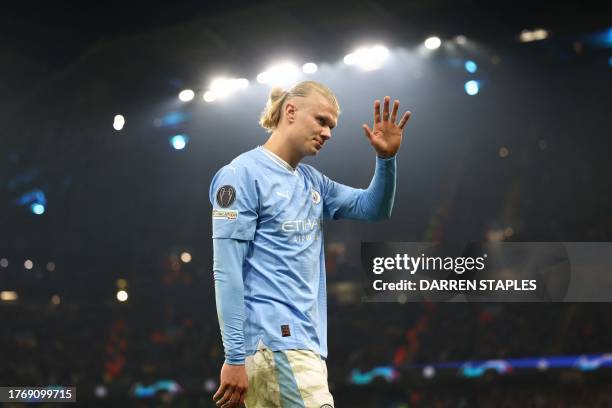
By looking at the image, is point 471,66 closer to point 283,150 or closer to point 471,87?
point 471,87

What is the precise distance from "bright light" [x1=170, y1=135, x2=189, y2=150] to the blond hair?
4056mm

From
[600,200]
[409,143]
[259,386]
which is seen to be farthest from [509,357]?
[259,386]

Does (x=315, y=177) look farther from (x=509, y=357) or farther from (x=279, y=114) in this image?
(x=509, y=357)

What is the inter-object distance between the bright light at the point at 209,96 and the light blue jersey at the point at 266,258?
158 inches

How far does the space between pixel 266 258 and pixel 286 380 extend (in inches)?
11.5

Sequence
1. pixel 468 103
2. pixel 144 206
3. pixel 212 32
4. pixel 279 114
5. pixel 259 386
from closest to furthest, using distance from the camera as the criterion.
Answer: pixel 259 386 → pixel 279 114 → pixel 212 32 → pixel 468 103 → pixel 144 206

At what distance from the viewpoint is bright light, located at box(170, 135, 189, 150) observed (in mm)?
5969

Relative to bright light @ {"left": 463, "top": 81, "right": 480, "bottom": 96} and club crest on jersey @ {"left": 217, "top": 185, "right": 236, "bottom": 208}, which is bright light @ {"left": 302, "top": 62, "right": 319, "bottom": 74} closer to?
bright light @ {"left": 463, "top": 81, "right": 480, "bottom": 96}

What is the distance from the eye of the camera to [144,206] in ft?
21.4

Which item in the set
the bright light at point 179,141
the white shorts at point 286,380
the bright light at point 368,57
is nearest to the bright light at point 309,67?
the bright light at point 368,57

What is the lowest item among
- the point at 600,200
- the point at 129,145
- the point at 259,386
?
the point at 259,386

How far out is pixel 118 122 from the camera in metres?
5.91

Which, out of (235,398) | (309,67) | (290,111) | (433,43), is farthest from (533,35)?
(235,398)

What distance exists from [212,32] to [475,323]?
11.2 ft
